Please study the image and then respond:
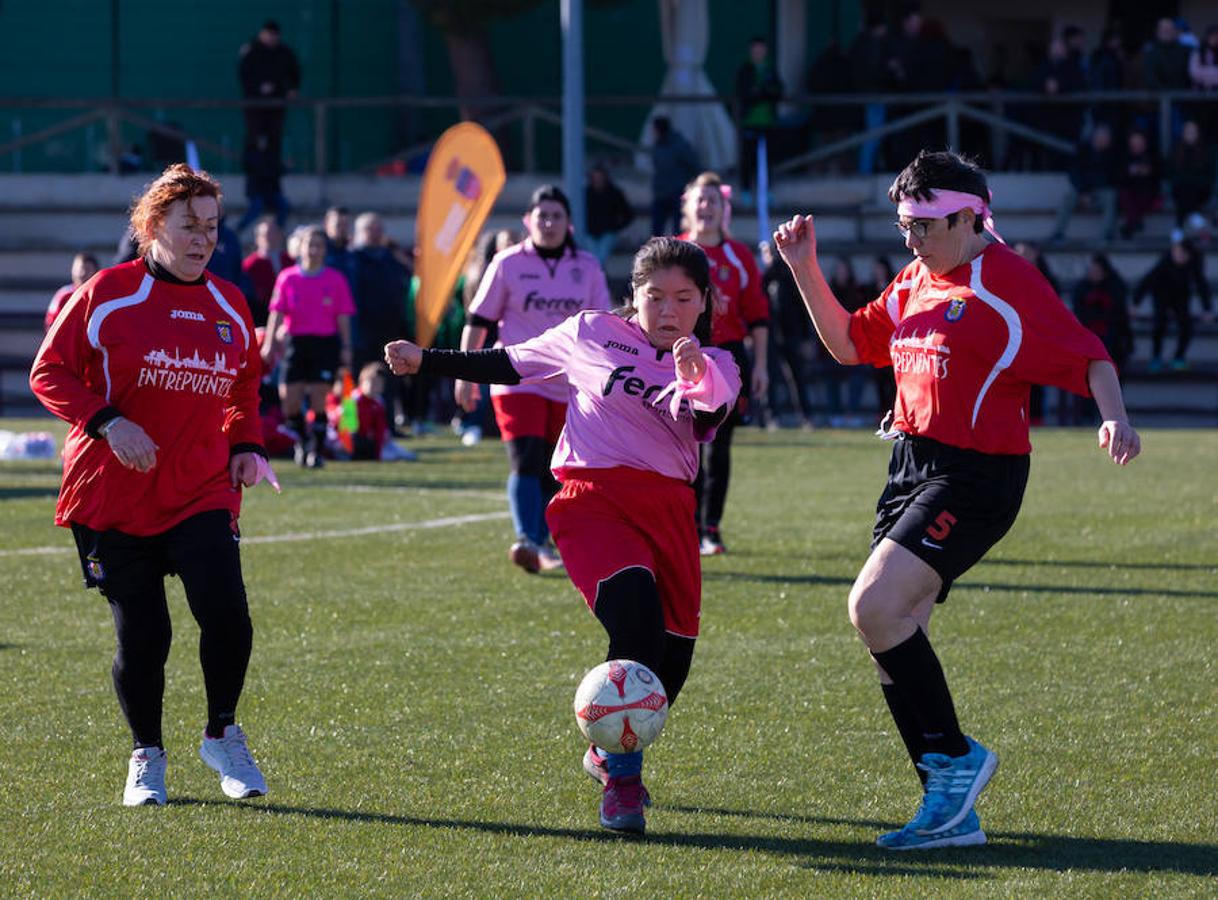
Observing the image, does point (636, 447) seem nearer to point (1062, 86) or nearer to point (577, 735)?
point (577, 735)

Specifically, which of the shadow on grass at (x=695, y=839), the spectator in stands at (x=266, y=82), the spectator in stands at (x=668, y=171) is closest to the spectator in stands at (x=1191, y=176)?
the spectator in stands at (x=668, y=171)

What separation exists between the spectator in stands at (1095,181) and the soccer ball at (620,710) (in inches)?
801

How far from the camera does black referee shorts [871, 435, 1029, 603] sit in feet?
19.0

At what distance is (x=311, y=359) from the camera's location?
56.9 ft

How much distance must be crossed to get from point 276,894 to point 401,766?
146 cm

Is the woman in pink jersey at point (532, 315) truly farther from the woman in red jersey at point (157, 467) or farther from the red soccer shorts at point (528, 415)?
the woman in red jersey at point (157, 467)

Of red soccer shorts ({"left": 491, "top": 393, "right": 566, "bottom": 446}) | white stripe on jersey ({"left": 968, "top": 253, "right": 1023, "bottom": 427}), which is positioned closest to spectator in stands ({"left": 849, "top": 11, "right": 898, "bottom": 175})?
red soccer shorts ({"left": 491, "top": 393, "right": 566, "bottom": 446})

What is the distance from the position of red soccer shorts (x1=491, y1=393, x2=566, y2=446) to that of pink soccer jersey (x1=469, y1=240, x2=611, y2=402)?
0.09 m

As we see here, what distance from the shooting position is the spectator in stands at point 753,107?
82.6ft

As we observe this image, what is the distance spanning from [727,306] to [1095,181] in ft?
49.4

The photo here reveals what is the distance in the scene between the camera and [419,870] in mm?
5539

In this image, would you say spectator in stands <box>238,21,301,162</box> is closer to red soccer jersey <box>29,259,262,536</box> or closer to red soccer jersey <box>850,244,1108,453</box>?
red soccer jersey <box>29,259,262,536</box>

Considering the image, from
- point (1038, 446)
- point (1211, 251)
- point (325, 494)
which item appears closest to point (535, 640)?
point (325, 494)

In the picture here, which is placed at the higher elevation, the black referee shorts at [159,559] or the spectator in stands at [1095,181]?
the spectator in stands at [1095,181]
